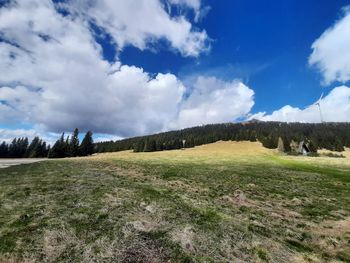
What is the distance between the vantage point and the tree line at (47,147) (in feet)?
382

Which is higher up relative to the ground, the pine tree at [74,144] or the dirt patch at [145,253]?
the pine tree at [74,144]

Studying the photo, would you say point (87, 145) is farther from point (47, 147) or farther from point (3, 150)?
point (3, 150)

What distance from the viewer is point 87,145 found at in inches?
5148

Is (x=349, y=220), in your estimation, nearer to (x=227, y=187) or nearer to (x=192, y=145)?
(x=227, y=187)

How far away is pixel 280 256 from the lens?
9945 mm

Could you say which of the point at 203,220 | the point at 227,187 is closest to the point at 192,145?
the point at 227,187

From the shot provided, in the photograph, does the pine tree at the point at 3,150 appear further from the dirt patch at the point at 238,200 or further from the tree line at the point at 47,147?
the dirt patch at the point at 238,200

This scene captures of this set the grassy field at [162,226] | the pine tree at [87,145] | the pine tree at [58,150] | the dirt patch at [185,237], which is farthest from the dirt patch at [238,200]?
the pine tree at [87,145]

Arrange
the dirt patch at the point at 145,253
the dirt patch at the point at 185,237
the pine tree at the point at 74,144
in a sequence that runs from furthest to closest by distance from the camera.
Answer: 1. the pine tree at the point at 74,144
2. the dirt patch at the point at 185,237
3. the dirt patch at the point at 145,253

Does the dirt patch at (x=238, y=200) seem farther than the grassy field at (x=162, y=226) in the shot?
Yes

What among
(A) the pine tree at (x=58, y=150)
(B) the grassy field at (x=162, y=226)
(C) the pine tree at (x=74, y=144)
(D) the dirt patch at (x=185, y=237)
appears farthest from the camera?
(C) the pine tree at (x=74, y=144)

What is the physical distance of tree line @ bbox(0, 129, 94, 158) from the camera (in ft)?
382

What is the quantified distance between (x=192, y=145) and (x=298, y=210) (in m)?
152

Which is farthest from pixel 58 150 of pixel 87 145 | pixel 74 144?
pixel 87 145
